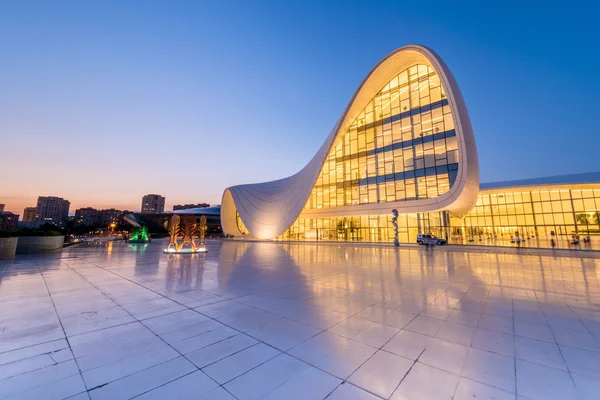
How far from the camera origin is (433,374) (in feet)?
11.1

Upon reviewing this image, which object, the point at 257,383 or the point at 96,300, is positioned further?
the point at 96,300

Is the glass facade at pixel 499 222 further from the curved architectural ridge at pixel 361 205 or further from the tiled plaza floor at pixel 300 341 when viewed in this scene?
the tiled plaza floor at pixel 300 341

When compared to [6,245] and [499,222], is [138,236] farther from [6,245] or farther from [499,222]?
[499,222]

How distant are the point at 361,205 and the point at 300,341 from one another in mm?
35411

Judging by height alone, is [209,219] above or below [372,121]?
below

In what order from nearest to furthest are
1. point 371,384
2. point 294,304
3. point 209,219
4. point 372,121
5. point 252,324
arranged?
point 371,384, point 252,324, point 294,304, point 372,121, point 209,219

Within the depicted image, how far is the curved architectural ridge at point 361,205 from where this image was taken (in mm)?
29312

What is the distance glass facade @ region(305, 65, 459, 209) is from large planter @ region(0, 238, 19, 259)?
35826 millimetres

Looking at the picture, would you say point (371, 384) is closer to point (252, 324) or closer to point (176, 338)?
point (252, 324)

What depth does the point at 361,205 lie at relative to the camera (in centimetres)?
3844

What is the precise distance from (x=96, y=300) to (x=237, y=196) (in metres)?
49.8

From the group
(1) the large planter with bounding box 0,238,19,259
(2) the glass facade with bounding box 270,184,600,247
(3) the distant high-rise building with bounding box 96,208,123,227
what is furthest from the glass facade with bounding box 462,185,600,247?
(3) the distant high-rise building with bounding box 96,208,123,227

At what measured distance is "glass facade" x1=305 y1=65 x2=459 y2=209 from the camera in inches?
1272

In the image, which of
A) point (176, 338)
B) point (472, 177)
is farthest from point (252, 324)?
point (472, 177)
